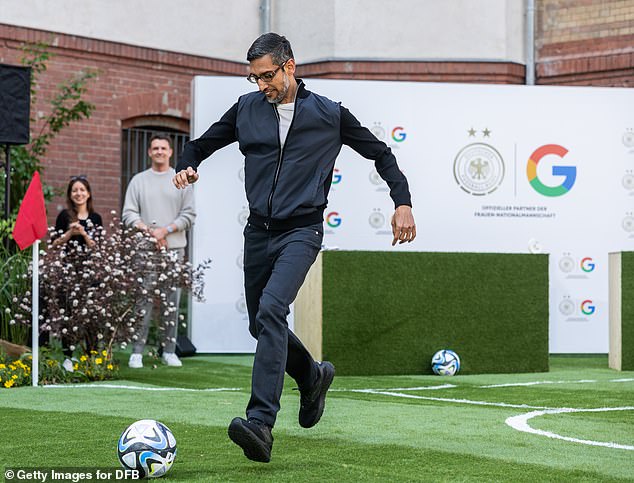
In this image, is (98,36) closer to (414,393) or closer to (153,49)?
(153,49)

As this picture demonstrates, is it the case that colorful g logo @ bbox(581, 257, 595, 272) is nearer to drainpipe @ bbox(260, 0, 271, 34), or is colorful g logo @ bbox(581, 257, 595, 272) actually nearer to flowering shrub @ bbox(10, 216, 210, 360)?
flowering shrub @ bbox(10, 216, 210, 360)

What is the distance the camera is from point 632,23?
15.9 meters

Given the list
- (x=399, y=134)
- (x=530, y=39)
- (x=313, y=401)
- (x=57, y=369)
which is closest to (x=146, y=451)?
(x=313, y=401)

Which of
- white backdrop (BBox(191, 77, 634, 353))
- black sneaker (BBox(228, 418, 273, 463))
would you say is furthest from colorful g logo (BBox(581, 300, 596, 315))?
black sneaker (BBox(228, 418, 273, 463))

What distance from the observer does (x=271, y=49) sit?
18.0ft

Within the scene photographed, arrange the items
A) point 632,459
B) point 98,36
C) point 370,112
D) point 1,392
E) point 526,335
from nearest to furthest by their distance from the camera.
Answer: point 632,459
point 1,392
point 526,335
point 370,112
point 98,36

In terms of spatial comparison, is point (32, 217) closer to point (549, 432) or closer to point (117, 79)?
point (549, 432)

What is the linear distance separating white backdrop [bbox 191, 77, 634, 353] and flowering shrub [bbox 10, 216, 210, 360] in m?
2.59

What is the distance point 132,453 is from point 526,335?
250 inches

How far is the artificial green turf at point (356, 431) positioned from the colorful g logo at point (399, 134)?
3871mm

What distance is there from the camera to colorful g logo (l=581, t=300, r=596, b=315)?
13141mm

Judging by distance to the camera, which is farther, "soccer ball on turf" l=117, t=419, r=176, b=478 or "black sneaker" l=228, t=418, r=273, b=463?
"black sneaker" l=228, t=418, r=273, b=463

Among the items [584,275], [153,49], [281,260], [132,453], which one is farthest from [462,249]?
[132,453]

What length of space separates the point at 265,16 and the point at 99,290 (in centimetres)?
796
